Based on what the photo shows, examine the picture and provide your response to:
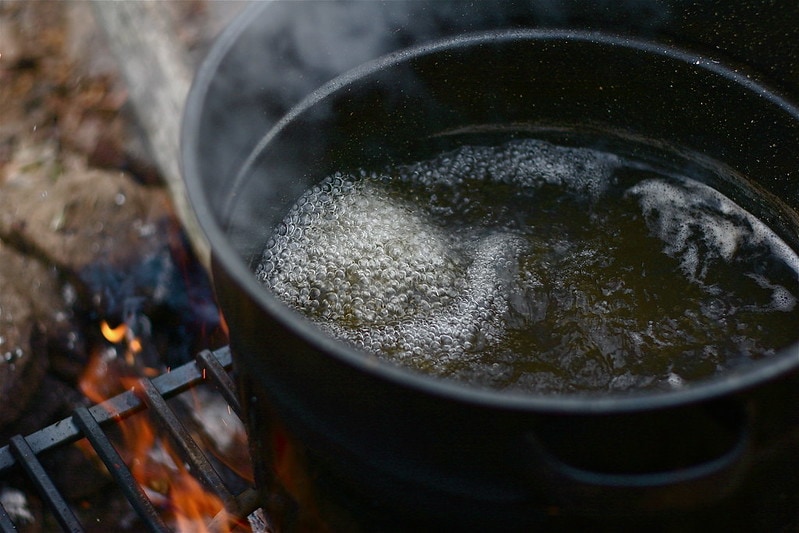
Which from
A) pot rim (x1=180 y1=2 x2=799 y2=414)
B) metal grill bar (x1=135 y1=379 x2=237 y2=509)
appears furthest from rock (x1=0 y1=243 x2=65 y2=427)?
pot rim (x1=180 y1=2 x2=799 y2=414)

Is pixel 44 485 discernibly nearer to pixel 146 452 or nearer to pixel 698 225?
pixel 146 452

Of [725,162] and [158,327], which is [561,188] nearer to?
[725,162]

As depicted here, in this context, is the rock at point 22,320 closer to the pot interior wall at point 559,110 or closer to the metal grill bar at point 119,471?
the metal grill bar at point 119,471

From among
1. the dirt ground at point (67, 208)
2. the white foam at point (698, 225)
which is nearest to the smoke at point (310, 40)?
the white foam at point (698, 225)

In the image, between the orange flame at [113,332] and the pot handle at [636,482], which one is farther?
the orange flame at [113,332]

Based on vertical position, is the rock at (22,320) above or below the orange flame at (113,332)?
below

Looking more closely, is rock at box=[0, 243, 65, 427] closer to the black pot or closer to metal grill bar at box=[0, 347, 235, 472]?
metal grill bar at box=[0, 347, 235, 472]

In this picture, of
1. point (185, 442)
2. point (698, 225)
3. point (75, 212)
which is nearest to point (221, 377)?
point (185, 442)
